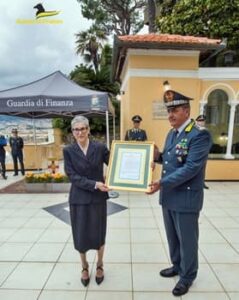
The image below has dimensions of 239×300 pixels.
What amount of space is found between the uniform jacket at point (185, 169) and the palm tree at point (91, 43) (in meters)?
20.4

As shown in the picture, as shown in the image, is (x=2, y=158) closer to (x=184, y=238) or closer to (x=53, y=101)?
(x=53, y=101)

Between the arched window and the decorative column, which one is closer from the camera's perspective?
the decorative column

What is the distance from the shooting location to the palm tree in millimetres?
21477

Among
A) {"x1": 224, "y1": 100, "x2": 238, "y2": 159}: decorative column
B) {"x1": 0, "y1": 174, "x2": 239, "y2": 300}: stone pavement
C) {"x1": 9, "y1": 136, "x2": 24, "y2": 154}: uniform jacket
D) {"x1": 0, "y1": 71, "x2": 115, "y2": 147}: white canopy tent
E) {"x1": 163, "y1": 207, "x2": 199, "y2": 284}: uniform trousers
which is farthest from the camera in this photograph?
{"x1": 9, "y1": 136, "x2": 24, "y2": 154}: uniform jacket

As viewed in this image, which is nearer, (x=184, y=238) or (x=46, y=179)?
(x=184, y=238)

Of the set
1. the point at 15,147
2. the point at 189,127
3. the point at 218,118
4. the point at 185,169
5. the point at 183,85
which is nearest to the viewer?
the point at 185,169

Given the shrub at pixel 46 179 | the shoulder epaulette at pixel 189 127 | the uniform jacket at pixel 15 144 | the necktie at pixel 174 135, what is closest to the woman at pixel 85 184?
the necktie at pixel 174 135

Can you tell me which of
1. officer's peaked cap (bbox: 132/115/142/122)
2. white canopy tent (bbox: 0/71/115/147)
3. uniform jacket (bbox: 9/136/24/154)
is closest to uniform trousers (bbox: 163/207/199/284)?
white canopy tent (bbox: 0/71/115/147)

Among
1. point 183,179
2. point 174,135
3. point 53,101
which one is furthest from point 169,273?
point 53,101

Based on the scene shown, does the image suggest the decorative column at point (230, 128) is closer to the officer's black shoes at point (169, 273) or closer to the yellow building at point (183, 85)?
the yellow building at point (183, 85)

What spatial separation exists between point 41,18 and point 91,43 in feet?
46.2

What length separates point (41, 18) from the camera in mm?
8609

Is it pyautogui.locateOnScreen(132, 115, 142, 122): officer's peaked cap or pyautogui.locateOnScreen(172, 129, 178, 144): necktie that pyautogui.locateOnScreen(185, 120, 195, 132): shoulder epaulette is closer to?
pyautogui.locateOnScreen(172, 129, 178, 144): necktie

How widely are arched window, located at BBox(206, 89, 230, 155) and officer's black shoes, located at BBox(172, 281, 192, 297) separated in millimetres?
5135
